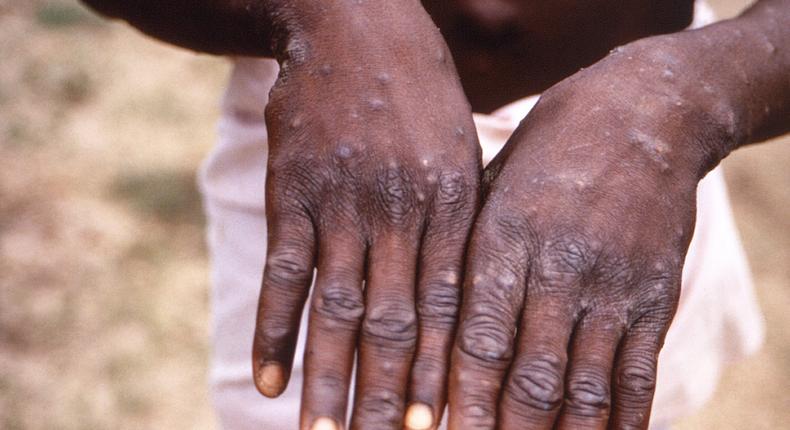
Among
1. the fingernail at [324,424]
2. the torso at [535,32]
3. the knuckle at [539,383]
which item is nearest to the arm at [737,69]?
the torso at [535,32]

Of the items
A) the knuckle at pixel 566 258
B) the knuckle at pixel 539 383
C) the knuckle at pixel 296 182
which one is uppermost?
the knuckle at pixel 296 182

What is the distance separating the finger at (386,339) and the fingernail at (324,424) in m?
0.03

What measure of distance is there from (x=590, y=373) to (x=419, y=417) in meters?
0.19

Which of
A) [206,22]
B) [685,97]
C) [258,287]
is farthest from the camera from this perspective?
[258,287]

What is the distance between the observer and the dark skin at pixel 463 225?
0.85 meters

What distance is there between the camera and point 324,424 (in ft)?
2.73

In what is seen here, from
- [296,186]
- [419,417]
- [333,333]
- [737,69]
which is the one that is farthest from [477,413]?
[737,69]

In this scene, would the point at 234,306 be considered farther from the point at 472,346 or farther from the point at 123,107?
the point at 123,107

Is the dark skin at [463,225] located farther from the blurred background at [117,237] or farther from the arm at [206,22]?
the blurred background at [117,237]

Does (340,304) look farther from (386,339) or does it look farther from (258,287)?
(258,287)

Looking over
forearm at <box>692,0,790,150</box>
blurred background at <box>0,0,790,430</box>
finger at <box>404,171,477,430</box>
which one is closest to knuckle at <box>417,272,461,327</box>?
finger at <box>404,171,477,430</box>

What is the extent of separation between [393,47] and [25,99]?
9.25ft

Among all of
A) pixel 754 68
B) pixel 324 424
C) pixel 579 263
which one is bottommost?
pixel 324 424

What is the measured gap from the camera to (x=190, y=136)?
3.40m
